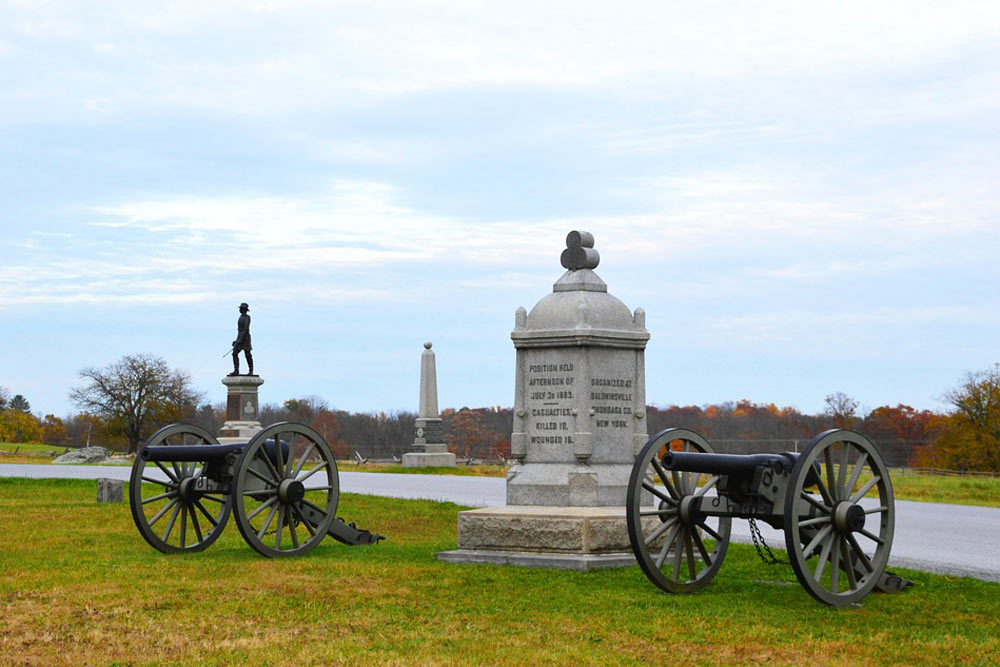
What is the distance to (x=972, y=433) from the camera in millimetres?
45906

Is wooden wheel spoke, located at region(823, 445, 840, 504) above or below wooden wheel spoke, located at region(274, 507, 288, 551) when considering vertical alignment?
above

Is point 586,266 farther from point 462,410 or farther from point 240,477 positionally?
point 462,410

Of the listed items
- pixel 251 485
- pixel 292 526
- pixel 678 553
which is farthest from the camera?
pixel 292 526

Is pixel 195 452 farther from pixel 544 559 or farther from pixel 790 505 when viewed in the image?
pixel 790 505

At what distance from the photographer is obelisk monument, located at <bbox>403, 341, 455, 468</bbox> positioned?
34.1 meters

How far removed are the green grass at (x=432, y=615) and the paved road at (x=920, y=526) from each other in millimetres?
1949

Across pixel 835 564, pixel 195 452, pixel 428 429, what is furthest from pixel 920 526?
pixel 428 429

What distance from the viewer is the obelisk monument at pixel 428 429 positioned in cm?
3412

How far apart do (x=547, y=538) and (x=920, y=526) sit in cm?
821

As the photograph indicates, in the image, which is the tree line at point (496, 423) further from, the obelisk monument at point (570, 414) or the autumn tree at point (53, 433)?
the obelisk monument at point (570, 414)

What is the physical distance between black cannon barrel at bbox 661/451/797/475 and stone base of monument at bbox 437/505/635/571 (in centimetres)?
216

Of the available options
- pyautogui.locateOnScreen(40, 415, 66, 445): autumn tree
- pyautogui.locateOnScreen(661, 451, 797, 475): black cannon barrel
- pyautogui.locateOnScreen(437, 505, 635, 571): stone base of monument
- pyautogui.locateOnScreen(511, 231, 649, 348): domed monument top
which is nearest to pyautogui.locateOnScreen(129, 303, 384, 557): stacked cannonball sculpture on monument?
pyautogui.locateOnScreen(437, 505, 635, 571): stone base of monument

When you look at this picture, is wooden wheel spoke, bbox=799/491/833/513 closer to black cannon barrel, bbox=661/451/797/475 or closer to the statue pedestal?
black cannon barrel, bbox=661/451/797/475

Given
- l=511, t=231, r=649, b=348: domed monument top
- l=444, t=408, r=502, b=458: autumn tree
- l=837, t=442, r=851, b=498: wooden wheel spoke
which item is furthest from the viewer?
l=444, t=408, r=502, b=458: autumn tree
